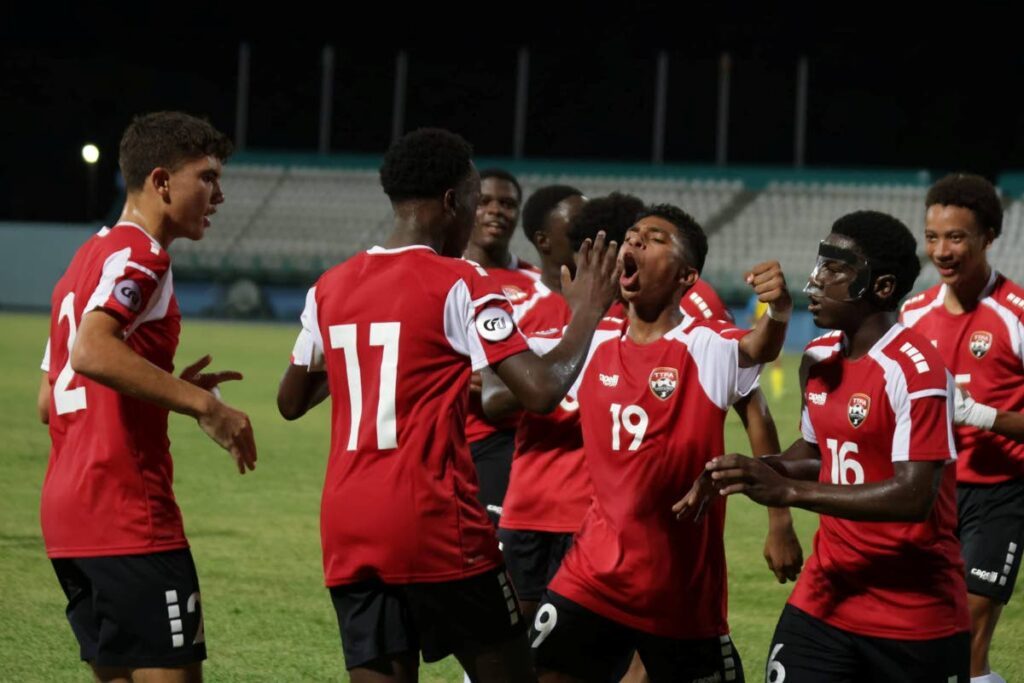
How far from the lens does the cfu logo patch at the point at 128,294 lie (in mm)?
4305

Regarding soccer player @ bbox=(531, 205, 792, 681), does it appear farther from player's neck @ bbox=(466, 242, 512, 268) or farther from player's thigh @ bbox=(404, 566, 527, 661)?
player's neck @ bbox=(466, 242, 512, 268)

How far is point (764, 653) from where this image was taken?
7.47m

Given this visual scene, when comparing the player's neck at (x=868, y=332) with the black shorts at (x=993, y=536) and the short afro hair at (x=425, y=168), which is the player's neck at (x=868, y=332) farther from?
the black shorts at (x=993, y=536)

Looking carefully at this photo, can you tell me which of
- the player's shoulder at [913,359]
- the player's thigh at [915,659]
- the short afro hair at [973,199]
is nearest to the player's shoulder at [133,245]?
the player's shoulder at [913,359]

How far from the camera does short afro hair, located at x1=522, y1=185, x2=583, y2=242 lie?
706 centimetres

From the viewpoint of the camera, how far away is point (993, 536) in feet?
21.6

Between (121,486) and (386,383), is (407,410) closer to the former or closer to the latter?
(386,383)

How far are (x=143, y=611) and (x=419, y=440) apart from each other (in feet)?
3.41

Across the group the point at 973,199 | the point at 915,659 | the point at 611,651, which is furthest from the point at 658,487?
the point at 973,199

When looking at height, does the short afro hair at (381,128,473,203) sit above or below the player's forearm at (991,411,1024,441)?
above

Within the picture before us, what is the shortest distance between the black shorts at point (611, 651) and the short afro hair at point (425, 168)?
56.8 inches

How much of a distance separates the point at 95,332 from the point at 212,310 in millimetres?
36872

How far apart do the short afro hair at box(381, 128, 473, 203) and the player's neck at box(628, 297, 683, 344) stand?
0.97 meters

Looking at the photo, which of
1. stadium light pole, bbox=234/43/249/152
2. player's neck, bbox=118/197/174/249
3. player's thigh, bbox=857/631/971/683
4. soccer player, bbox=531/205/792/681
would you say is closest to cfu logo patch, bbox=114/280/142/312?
player's neck, bbox=118/197/174/249
